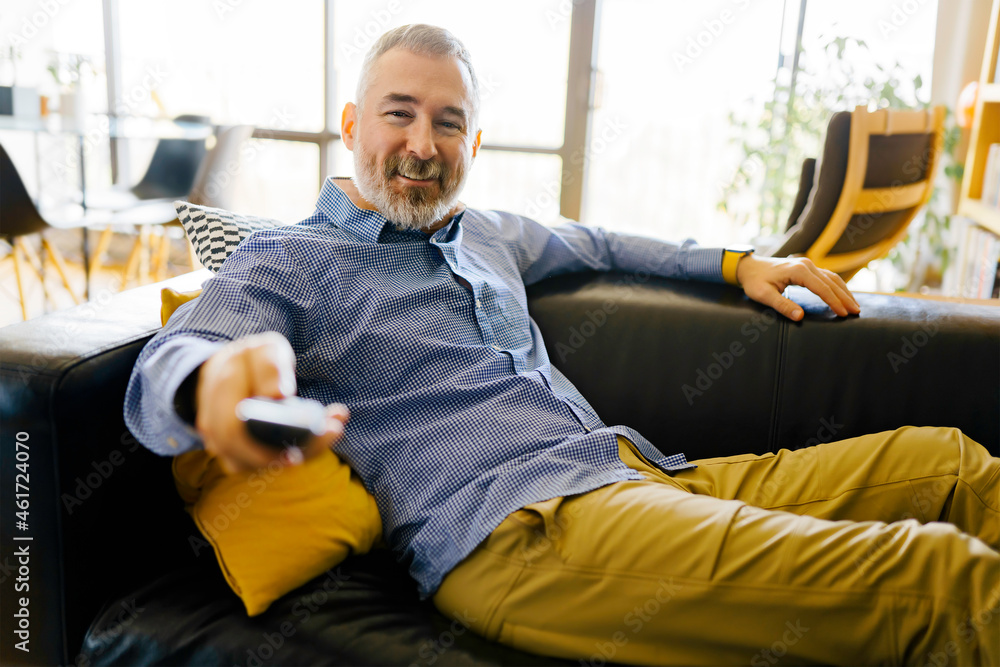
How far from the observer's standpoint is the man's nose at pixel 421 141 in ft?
4.21

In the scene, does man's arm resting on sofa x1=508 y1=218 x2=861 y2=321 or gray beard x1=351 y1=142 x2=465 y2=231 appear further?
man's arm resting on sofa x1=508 y1=218 x2=861 y2=321

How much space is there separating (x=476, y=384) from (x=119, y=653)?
58 centimetres

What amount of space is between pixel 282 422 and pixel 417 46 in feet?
2.87

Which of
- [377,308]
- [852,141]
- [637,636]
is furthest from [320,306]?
[852,141]

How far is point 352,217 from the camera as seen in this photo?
1.25m

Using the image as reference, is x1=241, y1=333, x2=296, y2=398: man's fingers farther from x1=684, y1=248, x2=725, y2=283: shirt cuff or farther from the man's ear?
x1=684, y1=248, x2=725, y2=283: shirt cuff

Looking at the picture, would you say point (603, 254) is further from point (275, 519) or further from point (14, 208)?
point (14, 208)

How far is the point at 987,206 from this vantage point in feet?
9.86

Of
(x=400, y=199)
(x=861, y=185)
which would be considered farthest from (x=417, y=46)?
(x=861, y=185)

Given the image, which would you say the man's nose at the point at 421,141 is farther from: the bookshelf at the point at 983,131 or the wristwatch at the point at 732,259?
the bookshelf at the point at 983,131

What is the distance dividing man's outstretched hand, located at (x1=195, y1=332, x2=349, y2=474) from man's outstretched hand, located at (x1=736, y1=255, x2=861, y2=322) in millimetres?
961

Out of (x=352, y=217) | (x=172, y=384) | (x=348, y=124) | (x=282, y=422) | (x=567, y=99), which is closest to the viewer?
(x=282, y=422)

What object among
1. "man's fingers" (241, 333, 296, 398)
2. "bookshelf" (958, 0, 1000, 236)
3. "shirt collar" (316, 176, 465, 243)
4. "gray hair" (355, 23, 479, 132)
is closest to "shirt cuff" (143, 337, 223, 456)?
"man's fingers" (241, 333, 296, 398)

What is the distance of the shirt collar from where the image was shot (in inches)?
48.7
